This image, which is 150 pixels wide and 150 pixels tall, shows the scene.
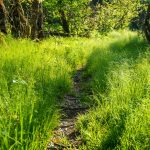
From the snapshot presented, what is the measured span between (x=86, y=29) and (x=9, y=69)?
22.3 metres

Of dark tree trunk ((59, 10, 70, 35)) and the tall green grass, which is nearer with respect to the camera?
the tall green grass

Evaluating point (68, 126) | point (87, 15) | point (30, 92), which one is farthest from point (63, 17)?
point (30, 92)

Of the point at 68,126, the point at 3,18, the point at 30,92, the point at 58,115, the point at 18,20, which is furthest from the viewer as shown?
the point at 18,20

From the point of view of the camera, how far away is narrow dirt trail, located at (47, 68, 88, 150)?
173 inches

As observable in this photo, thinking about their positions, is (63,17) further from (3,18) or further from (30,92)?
(30,92)

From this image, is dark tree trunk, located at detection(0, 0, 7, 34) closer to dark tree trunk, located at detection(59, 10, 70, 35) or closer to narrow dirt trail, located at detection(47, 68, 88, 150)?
narrow dirt trail, located at detection(47, 68, 88, 150)

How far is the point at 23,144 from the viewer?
11.2 feet

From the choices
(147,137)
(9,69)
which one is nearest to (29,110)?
(147,137)

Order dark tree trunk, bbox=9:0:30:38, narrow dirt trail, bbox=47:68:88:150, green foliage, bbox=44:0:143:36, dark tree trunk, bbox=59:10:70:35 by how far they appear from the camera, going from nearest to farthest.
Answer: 1. narrow dirt trail, bbox=47:68:88:150
2. dark tree trunk, bbox=9:0:30:38
3. green foliage, bbox=44:0:143:36
4. dark tree trunk, bbox=59:10:70:35

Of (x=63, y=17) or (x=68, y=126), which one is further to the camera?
(x=63, y=17)

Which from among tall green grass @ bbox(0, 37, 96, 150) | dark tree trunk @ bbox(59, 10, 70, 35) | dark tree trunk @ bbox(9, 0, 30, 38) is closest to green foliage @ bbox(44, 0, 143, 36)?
dark tree trunk @ bbox(59, 10, 70, 35)

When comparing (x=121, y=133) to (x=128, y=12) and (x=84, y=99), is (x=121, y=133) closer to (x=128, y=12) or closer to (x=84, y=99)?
(x=84, y=99)

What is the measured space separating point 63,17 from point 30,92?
22.9 metres

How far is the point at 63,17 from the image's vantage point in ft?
87.8
